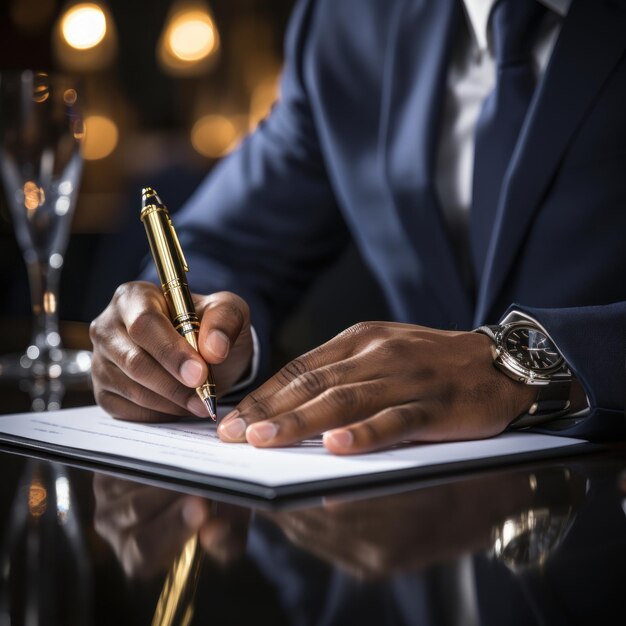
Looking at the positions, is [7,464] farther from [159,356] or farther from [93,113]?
[93,113]

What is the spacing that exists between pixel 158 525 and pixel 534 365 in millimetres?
326

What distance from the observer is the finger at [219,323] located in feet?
2.33

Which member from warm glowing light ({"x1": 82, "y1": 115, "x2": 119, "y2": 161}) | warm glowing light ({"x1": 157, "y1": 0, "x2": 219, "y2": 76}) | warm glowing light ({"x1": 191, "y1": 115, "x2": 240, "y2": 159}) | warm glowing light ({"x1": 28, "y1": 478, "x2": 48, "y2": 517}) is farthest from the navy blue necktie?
warm glowing light ({"x1": 82, "y1": 115, "x2": 119, "y2": 161})

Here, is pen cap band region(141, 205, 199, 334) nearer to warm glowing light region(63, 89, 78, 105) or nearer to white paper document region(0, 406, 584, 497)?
white paper document region(0, 406, 584, 497)

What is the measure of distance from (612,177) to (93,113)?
549 cm

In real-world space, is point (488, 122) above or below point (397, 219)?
above

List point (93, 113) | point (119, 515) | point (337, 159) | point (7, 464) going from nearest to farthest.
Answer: point (119, 515) → point (7, 464) → point (337, 159) → point (93, 113)

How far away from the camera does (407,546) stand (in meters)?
0.43

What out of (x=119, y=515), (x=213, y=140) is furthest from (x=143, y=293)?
(x=213, y=140)

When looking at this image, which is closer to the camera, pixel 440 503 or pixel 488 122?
pixel 440 503

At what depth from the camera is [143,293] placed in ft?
2.61

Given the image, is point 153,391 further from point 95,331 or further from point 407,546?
point 407,546

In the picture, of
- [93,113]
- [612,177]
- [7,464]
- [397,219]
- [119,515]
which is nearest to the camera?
[119,515]

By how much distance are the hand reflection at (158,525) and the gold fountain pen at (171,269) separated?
205 mm
